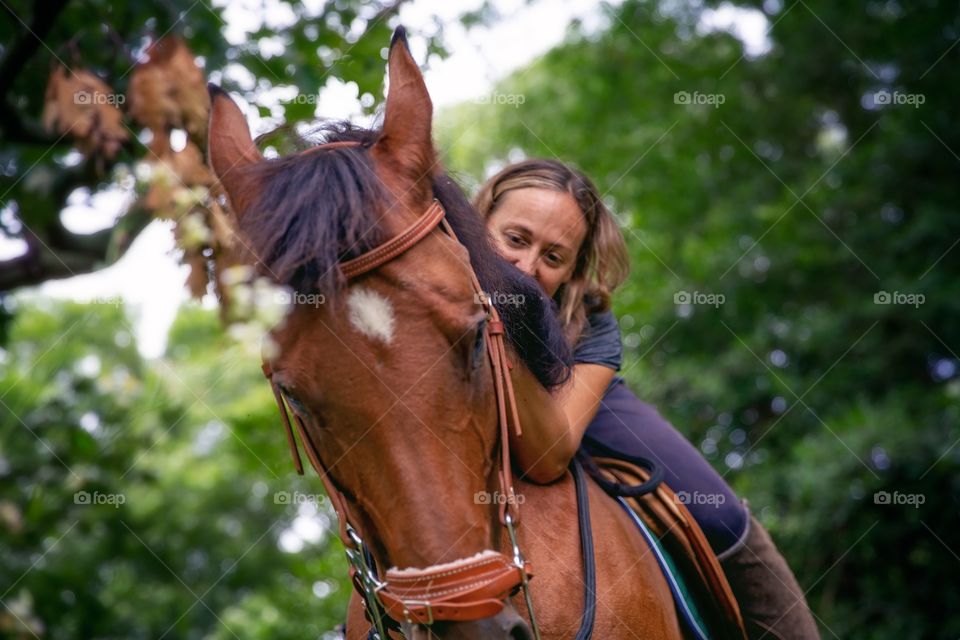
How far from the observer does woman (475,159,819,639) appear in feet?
11.1

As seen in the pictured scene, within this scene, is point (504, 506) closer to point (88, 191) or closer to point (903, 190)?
point (88, 191)

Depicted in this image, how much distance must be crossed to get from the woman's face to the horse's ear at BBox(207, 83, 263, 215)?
99 cm

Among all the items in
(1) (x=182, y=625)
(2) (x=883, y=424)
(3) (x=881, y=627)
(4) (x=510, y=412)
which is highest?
(4) (x=510, y=412)

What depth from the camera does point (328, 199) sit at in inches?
91.7

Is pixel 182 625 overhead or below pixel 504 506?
below

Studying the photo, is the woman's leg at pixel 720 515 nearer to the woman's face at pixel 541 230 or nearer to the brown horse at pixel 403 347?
the woman's face at pixel 541 230

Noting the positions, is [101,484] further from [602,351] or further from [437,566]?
[437,566]

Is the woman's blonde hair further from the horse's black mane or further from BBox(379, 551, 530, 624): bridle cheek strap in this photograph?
BBox(379, 551, 530, 624): bridle cheek strap

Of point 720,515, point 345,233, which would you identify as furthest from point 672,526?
point 345,233

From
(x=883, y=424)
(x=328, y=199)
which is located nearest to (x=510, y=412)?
(x=328, y=199)

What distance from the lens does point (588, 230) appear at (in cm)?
363

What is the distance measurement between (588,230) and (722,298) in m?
6.93

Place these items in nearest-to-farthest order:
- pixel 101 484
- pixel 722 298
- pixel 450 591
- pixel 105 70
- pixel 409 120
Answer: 1. pixel 450 591
2. pixel 409 120
3. pixel 105 70
4. pixel 101 484
5. pixel 722 298

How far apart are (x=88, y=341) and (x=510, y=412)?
22915 millimetres
